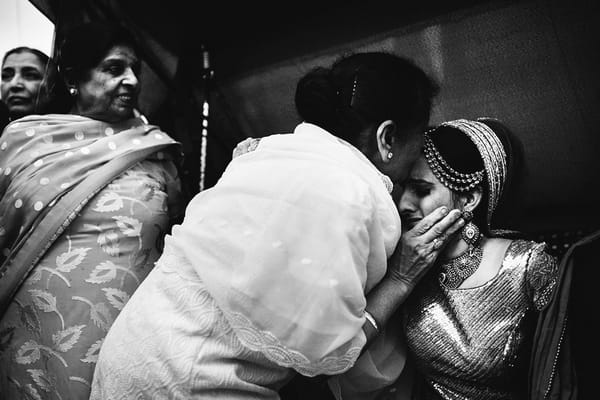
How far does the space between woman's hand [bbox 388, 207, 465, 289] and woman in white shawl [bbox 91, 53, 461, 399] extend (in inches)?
6.8

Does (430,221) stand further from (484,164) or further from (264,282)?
(264,282)

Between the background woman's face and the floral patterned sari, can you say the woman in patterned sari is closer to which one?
the floral patterned sari

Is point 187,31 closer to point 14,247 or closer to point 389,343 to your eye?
point 14,247

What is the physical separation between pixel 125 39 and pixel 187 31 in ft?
1.61

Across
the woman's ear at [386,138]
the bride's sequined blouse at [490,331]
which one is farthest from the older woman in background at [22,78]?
the bride's sequined blouse at [490,331]

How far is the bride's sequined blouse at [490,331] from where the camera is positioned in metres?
1.44

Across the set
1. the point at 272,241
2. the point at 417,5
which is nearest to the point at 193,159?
the point at 417,5

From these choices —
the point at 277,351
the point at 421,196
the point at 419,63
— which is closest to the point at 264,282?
the point at 277,351

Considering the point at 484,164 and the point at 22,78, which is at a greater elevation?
the point at 22,78

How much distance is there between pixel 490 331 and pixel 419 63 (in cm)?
104

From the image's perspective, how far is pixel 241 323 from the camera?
106cm

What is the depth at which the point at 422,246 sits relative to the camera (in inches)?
55.4

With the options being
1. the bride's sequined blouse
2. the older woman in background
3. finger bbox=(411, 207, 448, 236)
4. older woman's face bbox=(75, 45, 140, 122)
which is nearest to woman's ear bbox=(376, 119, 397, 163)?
finger bbox=(411, 207, 448, 236)

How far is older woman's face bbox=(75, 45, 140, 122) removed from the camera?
200cm
